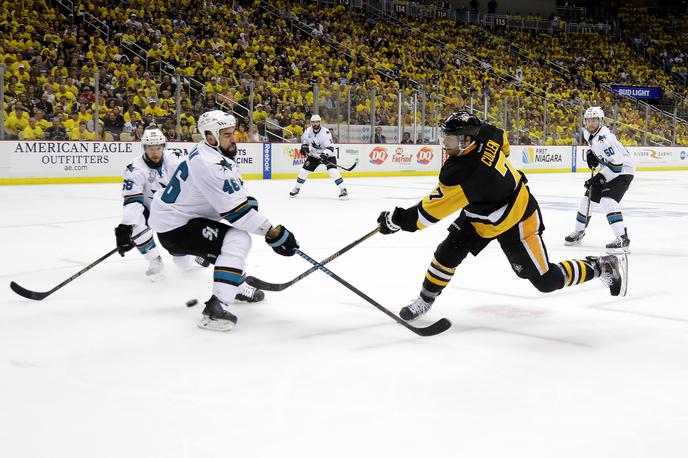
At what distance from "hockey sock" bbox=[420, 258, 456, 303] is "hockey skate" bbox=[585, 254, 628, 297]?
2.61 feet

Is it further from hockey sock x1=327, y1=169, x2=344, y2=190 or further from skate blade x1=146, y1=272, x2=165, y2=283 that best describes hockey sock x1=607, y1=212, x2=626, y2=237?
hockey sock x1=327, y1=169, x2=344, y2=190

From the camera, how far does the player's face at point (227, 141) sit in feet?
12.9

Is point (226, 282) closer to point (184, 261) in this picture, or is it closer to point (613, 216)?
point (184, 261)

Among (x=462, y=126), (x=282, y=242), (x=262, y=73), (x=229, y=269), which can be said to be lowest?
(x=229, y=269)

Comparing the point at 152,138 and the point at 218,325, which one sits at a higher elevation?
the point at 152,138

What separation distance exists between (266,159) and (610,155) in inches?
396

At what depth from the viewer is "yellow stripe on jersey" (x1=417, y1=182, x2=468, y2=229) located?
12.6 feet

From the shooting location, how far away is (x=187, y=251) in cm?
413

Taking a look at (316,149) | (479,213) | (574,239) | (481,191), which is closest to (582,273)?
(479,213)

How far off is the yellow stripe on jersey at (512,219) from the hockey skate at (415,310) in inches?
19.7

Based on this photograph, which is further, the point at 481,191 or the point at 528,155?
the point at 528,155

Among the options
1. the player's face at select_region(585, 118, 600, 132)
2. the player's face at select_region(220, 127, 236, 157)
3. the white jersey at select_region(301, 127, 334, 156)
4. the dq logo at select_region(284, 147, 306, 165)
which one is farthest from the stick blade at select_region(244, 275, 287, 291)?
the dq logo at select_region(284, 147, 306, 165)

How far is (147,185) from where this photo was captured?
18.1 feet

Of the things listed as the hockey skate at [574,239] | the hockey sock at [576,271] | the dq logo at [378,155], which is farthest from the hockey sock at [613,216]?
the dq logo at [378,155]
